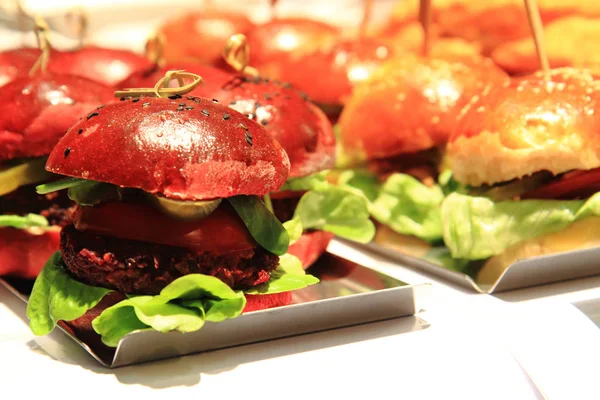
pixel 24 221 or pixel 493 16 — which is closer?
pixel 24 221

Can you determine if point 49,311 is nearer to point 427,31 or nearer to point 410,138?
point 410,138

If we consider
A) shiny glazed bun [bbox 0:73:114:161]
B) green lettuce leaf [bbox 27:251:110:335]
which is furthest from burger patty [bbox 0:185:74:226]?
green lettuce leaf [bbox 27:251:110:335]

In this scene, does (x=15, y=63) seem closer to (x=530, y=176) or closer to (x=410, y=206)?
(x=410, y=206)

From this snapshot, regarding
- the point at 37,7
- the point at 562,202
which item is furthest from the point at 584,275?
the point at 37,7

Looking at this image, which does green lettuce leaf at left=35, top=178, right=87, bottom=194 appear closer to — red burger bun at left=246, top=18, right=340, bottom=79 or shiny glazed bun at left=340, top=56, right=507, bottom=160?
shiny glazed bun at left=340, top=56, right=507, bottom=160

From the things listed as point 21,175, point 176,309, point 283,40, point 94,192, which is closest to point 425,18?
point 283,40

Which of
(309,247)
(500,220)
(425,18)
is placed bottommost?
(309,247)

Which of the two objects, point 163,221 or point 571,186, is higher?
point 163,221
